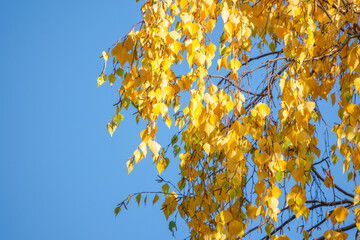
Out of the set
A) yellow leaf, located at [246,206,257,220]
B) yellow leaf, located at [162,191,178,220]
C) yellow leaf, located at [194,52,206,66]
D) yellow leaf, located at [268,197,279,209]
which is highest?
yellow leaf, located at [194,52,206,66]

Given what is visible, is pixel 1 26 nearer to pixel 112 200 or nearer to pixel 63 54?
pixel 63 54

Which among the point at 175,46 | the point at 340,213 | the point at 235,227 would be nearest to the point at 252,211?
the point at 235,227

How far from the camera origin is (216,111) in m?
1.34

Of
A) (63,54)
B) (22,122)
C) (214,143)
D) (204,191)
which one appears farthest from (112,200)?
(214,143)

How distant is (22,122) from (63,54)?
0.73 meters

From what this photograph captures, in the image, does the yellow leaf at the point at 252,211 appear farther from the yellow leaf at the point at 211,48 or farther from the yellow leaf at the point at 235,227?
the yellow leaf at the point at 211,48

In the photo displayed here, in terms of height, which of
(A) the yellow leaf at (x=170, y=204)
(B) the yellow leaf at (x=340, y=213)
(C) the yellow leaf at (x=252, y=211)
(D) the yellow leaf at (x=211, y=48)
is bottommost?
(B) the yellow leaf at (x=340, y=213)

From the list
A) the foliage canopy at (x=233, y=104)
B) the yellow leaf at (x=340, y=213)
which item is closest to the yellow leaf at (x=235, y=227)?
the foliage canopy at (x=233, y=104)

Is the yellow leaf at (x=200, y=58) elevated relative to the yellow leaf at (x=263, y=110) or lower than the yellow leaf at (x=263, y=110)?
elevated

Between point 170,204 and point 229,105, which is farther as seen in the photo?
point 170,204

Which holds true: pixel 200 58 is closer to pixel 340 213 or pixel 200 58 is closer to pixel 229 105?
pixel 229 105

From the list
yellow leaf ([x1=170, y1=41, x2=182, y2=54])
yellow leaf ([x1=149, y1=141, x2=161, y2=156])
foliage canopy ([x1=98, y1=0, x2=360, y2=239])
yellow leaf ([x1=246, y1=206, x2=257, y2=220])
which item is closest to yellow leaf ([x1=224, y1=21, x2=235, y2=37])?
foliage canopy ([x1=98, y1=0, x2=360, y2=239])

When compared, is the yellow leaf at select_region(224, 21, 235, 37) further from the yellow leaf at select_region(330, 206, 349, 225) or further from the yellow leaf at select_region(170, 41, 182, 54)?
the yellow leaf at select_region(330, 206, 349, 225)

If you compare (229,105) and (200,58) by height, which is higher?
(200,58)
